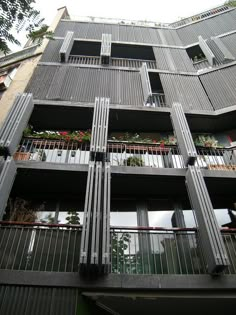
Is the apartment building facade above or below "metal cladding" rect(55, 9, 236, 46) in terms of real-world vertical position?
below

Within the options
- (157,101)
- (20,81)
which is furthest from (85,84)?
(157,101)

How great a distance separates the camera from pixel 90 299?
7238 mm

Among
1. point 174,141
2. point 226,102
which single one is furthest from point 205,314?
point 226,102

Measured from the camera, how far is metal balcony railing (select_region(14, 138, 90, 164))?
436 inches

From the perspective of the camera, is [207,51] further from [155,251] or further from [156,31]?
[155,251]

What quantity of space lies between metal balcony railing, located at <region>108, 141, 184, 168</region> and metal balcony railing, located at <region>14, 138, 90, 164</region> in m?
1.20

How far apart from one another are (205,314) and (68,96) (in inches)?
409

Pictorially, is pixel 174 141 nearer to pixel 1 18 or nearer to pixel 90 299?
pixel 90 299

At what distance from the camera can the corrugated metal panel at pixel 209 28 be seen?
18609 mm

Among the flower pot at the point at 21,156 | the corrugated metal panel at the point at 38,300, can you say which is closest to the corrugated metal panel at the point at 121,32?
the flower pot at the point at 21,156

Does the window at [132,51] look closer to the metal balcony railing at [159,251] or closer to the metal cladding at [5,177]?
the metal cladding at [5,177]

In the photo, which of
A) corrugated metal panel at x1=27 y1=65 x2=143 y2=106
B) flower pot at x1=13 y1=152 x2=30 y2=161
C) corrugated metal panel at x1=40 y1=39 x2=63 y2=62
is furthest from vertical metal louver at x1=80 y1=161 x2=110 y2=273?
corrugated metal panel at x1=40 y1=39 x2=63 y2=62

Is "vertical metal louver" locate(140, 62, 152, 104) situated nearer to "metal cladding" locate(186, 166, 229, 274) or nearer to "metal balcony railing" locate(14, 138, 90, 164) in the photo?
"metal balcony railing" locate(14, 138, 90, 164)

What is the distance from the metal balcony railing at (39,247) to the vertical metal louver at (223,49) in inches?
506
